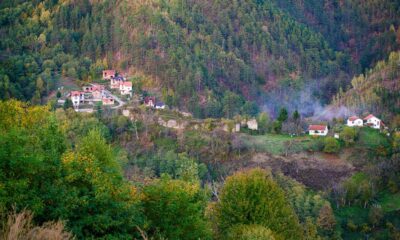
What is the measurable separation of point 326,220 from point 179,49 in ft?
131

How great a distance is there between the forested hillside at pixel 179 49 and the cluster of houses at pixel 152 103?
8.45ft

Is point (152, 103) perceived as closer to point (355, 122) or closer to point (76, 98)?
point (76, 98)

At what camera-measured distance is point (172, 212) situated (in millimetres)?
13438

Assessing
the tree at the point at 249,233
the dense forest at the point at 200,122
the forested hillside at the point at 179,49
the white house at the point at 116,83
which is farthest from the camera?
the forested hillside at the point at 179,49

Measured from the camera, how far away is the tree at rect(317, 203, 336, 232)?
29.5 m

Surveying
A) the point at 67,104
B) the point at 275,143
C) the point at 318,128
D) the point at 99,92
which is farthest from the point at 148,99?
the point at 318,128

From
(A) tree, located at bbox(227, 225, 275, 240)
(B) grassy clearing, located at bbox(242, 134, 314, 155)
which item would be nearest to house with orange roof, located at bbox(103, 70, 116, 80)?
(B) grassy clearing, located at bbox(242, 134, 314, 155)

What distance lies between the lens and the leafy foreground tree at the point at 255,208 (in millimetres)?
17266

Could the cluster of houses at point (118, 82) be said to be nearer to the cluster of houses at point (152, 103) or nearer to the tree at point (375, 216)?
the cluster of houses at point (152, 103)

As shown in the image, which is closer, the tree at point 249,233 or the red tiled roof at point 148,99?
the tree at point 249,233

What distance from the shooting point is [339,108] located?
191 ft

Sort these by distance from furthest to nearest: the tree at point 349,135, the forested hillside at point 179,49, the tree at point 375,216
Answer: the forested hillside at point 179,49 < the tree at point 349,135 < the tree at point 375,216

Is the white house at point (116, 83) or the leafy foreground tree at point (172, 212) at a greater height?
the leafy foreground tree at point (172, 212)

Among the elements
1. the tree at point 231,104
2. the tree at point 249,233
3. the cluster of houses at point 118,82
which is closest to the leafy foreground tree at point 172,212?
the tree at point 249,233
